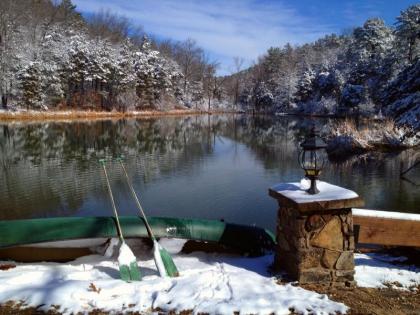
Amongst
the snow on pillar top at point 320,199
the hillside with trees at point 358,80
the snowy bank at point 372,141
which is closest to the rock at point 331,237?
the snow on pillar top at point 320,199

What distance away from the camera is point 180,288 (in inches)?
129

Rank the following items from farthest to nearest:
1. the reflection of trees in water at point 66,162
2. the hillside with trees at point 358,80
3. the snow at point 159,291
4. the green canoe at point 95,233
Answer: the hillside with trees at point 358,80 < the reflection of trees in water at point 66,162 < the green canoe at point 95,233 < the snow at point 159,291

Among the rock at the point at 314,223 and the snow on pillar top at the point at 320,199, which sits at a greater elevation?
the snow on pillar top at the point at 320,199

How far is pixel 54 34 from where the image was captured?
43125 millimetres

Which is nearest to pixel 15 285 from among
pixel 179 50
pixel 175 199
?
pixel 175 199

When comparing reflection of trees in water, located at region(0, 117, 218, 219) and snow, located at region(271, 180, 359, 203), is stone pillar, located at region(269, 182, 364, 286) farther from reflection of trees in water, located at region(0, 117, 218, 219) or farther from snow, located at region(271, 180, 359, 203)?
reflection of trees in water, located at region(0, 117, 218, 219)

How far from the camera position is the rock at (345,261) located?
350cm

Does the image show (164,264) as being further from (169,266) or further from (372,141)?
(372,141)

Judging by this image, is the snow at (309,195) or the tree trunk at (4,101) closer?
the snow at (309,195)

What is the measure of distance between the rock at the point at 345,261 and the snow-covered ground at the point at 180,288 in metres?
0.23

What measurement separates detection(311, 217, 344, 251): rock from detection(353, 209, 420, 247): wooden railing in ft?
1.66

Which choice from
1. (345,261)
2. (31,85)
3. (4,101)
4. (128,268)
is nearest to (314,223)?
(345,261)

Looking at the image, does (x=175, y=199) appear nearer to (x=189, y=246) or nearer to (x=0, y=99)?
(x=189, y=246)

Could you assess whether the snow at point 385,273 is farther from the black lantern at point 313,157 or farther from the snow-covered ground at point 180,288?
the black lantern at point 313,157
